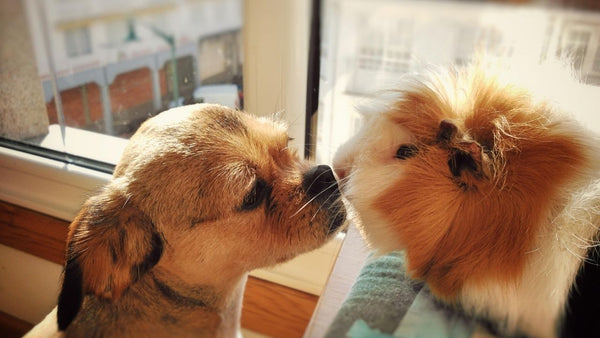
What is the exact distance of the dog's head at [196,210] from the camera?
2.41 ft

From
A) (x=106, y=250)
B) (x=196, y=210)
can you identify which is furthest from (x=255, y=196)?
(x=106, y=250)

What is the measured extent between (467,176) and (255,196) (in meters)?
0.33

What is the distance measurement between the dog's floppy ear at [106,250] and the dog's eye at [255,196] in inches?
5.8

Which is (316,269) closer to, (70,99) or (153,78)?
(153,78)

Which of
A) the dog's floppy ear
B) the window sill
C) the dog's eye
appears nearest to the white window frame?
the window sill

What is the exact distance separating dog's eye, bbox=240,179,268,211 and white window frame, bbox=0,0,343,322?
10.0 inches

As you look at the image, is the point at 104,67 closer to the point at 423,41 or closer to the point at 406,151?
the point at 423,41

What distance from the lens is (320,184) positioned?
82 cm

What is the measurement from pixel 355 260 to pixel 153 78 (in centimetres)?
84

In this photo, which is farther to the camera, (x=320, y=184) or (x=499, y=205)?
(x=320, y=184)

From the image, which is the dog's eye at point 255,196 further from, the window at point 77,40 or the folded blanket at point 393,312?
the window at point 77,40

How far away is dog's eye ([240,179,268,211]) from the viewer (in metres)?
0.78

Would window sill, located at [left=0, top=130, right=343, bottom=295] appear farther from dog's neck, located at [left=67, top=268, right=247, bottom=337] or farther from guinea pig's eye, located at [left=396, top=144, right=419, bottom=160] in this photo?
guinea pig's eye, located at [left=396, top=144, right=419, bottom=160]

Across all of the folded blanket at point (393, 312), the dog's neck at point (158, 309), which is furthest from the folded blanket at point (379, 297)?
the dog's neck at point (158, 309)
